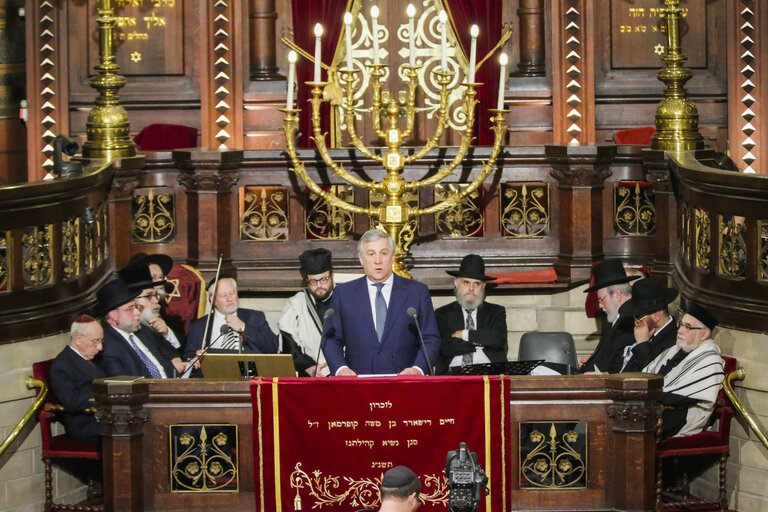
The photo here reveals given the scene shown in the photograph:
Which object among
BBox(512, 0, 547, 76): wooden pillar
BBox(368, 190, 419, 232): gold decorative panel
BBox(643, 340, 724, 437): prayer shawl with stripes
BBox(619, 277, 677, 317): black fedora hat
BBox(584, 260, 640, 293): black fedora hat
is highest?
BBox(512, 0, 547, 76): wooden pillar

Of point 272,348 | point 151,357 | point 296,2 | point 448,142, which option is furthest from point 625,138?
point 151,357

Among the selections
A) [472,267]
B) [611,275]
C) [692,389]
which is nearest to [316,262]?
[472,267]

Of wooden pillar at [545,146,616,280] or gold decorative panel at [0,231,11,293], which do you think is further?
wooden pillar at [545,146,616,280]

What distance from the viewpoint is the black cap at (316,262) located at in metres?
10.4

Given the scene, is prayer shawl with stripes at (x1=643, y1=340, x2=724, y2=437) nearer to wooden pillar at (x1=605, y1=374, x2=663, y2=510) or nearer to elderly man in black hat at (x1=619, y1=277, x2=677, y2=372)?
elderly man in black hat at (x1=619, y1=277, x2=677, y2=372)

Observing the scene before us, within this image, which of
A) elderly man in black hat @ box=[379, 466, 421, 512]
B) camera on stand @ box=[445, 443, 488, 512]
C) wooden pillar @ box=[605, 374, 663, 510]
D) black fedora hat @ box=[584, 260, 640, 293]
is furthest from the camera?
black fedora hat @ box=[584, 260, 640, 293]

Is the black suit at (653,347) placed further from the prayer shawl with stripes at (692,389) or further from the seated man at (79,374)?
the seated man at (79,374)

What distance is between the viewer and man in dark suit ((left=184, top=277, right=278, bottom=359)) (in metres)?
10.1

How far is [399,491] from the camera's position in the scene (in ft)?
19.5

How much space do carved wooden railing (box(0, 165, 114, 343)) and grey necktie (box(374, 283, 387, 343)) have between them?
2233 millimetres

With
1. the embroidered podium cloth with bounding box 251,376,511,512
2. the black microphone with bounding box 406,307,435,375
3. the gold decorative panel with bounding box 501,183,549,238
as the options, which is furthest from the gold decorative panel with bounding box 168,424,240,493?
the gold decorative panel with bounding box 501,183,549,238

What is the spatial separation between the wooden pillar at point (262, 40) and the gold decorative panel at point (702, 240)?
4.82 metres

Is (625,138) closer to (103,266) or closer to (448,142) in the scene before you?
(448,142)

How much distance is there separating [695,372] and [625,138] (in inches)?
193
